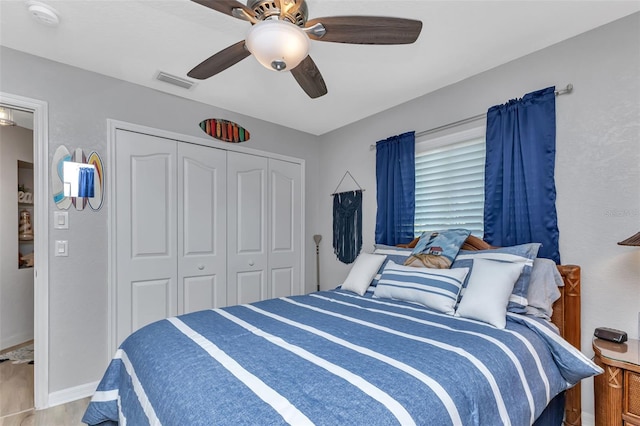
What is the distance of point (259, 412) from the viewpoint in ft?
2.95

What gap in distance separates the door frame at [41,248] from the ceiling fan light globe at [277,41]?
201 cm

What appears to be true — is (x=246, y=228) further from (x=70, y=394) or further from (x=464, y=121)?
(x=464, y=121)

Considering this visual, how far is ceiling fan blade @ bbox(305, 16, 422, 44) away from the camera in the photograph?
1404 millimetres

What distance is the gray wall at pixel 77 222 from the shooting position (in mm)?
2348

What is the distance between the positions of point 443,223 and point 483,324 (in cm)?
121

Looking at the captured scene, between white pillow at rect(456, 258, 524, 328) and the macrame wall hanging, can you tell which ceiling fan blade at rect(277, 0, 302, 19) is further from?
the macrame wall hanging

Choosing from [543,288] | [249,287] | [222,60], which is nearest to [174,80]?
[222,60]

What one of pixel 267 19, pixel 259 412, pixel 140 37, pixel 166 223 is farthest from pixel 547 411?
pixel 140 37

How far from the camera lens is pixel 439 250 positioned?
2.37 meters

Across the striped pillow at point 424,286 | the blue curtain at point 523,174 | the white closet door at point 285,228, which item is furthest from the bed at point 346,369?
the white closet door at point 285,228

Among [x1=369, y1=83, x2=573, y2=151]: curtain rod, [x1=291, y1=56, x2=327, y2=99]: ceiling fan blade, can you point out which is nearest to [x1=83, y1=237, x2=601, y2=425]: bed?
[x1=369, y1=83, x2=573, y2=151]: curtain rod

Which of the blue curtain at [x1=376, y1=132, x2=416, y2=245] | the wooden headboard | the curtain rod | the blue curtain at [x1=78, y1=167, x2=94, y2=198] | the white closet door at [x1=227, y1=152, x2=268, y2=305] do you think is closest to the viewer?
the wooden headboard

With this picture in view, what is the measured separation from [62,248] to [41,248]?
4.7 inches

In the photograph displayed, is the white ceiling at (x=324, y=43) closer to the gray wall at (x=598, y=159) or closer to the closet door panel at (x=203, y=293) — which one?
the gray wall at (x=598, y=159)
